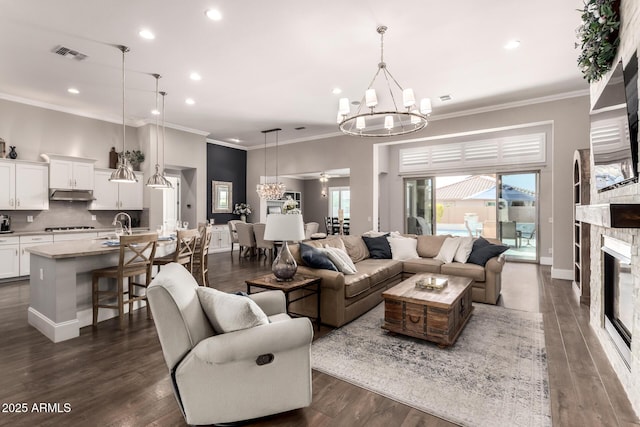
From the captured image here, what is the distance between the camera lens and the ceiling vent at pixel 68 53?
407cm

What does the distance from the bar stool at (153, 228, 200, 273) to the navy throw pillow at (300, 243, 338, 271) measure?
1.61 meters

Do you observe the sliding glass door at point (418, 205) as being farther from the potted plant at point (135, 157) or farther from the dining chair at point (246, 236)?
the potted plant at point (135, 157)

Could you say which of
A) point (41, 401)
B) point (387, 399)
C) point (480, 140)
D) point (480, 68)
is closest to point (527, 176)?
point (480, 140)

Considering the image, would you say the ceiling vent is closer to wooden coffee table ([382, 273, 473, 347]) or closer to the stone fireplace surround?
wooden coffee table ([382, 273, 473, 347])

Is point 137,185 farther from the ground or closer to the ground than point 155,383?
farther from the ground

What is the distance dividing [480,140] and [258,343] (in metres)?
7.67

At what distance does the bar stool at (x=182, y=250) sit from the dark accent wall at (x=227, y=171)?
473cm

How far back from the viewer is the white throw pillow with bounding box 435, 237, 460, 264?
191 inches

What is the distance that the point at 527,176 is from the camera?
292 inches

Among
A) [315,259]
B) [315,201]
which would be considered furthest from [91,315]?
[315,201]

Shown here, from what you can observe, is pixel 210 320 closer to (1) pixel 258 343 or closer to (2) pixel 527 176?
(1) pixel 258 343

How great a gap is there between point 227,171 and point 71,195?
13.2 ft

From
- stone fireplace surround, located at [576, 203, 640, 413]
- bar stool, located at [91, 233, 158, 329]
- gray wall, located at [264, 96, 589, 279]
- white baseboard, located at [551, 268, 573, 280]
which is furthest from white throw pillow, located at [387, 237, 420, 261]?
bar stool, located at [91, 233, 158, 329]

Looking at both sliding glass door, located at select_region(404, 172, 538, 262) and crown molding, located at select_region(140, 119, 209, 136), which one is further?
sliding glass door, located at select_region(404, 172, 538, 262)
